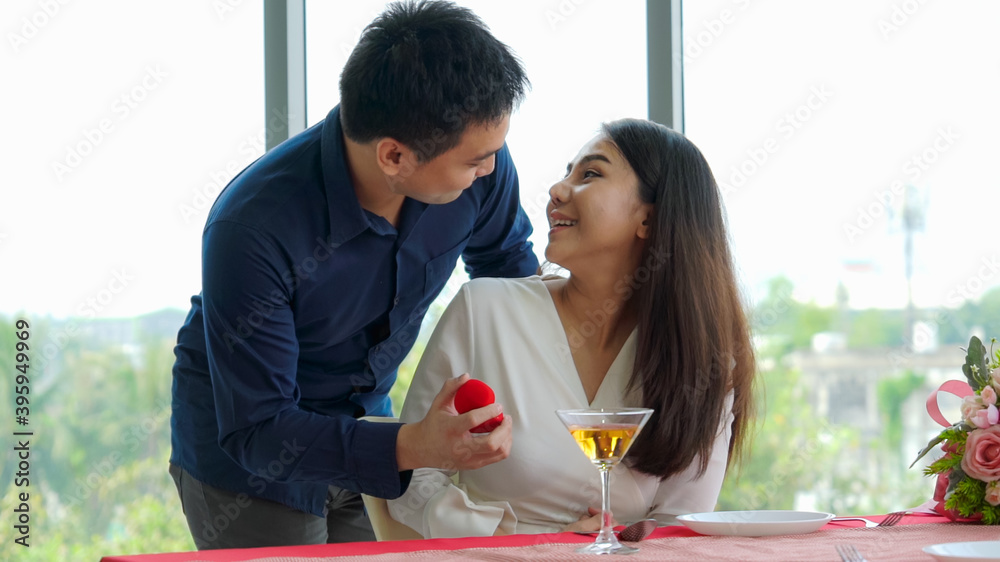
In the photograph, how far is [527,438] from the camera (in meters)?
1.78

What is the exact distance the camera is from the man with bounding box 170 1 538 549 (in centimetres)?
154

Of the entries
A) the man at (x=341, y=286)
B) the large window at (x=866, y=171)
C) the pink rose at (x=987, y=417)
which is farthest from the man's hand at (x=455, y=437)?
the large window at (x=866, y=171)

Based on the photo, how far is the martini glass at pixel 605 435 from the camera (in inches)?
49.0

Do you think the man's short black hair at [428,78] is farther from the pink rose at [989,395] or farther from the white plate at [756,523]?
the pink rose at [989,395]

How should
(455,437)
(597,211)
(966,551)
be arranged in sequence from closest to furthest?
(966,551)
(455,437)
(597,211)

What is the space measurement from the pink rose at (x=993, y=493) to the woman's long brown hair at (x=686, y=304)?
1.75ft

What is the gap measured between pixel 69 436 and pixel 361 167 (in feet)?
5.44

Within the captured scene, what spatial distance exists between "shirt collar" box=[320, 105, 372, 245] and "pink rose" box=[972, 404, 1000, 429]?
115cm

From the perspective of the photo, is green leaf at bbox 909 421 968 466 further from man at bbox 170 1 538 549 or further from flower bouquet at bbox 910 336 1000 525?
man at bbox 170 1 538 549

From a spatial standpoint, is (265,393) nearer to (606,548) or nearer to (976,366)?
(606,548)

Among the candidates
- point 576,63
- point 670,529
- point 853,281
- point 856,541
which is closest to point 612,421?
point 670,529

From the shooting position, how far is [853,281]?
115 inches

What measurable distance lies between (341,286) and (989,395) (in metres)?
1.18

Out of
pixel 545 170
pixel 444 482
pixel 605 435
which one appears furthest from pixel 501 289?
pixel 545 170
